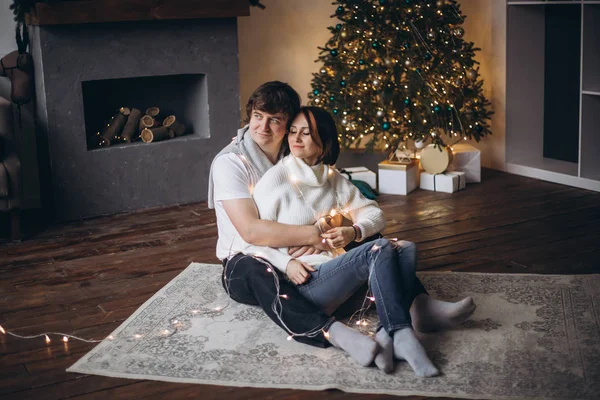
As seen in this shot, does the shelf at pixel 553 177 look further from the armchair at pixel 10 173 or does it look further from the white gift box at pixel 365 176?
the armchair at pixel 10 173

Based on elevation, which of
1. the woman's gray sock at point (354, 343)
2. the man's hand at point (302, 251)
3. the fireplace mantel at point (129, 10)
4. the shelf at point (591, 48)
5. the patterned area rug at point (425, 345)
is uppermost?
the fireplace mantel at point (129, 10)

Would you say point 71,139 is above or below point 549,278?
above

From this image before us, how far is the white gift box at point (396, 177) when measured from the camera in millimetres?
4812

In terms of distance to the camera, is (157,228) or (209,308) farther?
(157,228)

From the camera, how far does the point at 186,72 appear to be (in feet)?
15.3

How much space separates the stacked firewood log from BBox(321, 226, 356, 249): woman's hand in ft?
7.45

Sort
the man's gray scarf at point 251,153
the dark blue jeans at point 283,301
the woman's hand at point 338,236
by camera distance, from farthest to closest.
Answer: the man's gray scarf at point 251,153 < the woman's hand at point 338,236 < the dark blue jeans at point 283,301

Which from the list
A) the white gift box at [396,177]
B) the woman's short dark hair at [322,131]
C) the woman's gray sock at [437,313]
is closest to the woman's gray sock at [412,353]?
the woman's gray sock at [437,313]

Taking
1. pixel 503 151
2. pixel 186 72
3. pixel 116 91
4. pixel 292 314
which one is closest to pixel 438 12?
pixel 503 151

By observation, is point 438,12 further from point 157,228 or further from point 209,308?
point 209,308

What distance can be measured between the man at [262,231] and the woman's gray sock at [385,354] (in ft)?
0.26

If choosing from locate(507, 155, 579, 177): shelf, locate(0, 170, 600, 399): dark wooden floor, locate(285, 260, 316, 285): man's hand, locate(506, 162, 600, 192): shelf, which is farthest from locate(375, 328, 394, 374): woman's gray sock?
locate(507, 155, 579, 177): shelf

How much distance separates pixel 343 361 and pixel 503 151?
10.7 feet

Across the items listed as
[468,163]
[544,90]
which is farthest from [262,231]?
[544,90]
